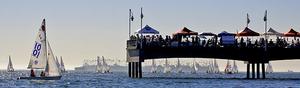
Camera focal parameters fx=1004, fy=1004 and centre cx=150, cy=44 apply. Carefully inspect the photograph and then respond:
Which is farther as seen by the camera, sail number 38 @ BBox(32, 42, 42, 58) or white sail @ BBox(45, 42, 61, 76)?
white sail @ BBox(45, 42, 61, 76)

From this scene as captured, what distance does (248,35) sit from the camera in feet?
396

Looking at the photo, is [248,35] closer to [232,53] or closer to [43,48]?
[232,53]

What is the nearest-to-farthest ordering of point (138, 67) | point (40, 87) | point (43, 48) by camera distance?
point (40, 87)
point (43, 48)
point (138, 67)

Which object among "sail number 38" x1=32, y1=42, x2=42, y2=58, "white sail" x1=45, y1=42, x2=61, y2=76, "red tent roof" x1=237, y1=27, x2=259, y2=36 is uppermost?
"red tent roof" x1=237, y1=27, x2=259, y2=36

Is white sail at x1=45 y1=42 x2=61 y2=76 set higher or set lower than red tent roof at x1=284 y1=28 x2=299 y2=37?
lower

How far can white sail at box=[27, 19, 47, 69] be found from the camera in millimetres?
111625

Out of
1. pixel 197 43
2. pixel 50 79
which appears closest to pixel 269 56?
pixel 197 43

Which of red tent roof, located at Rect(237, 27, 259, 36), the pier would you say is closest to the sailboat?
the pier

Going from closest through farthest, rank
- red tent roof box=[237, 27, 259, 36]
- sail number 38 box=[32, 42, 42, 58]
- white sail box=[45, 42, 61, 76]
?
sail number 38 box=[32, 42, 42, 58]
white sail box=[45, 42, 61, 76]
red tent roof box=[237, 27, 259, 36]

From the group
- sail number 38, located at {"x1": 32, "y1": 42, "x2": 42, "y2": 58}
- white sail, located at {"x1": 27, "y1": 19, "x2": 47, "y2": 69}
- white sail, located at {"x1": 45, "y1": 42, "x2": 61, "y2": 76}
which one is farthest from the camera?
white sail, located at {"x1": 45, "y1": 42, "x2": 61, "y2": 76}

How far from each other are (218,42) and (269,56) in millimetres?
6542

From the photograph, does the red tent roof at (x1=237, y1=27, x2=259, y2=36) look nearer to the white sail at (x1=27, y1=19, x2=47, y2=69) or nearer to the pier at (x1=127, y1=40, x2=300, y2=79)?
the pier at (x1=127, y1=40, x2=300, y2=79)

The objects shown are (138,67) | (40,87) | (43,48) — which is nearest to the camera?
(40,87)

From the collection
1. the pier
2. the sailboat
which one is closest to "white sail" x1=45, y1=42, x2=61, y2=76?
the sailboat
